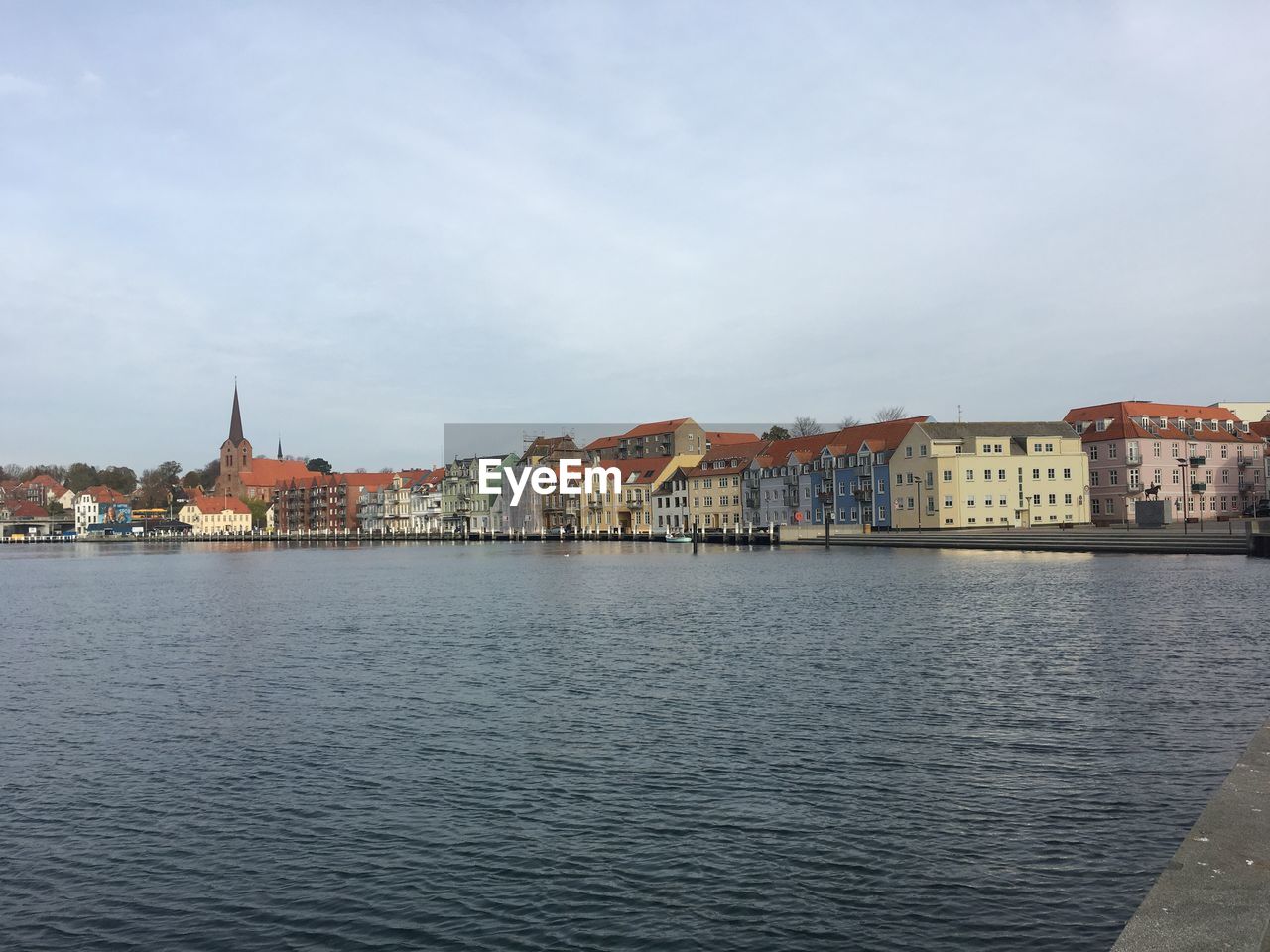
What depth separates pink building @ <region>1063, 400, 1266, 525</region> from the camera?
102 meters

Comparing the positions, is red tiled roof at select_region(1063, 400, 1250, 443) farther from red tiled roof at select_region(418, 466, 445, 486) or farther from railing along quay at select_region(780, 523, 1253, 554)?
red tiled roof at select_region(418, 466, 445, 486)

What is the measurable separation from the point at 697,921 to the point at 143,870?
256 inches

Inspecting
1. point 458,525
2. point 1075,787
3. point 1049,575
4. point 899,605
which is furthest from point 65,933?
point 458,525

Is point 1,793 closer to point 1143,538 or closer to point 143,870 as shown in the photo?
point 143,870

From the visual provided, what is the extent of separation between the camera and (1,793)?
14781mm

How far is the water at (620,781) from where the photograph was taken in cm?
1007

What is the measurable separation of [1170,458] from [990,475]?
22.4 metres

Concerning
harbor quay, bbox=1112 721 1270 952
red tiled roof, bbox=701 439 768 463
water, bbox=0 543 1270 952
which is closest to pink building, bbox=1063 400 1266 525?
red tiled roof, bbox=701 439 768 463

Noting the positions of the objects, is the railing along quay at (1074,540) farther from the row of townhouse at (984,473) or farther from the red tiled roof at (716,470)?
the red tiled roof at (716,470)

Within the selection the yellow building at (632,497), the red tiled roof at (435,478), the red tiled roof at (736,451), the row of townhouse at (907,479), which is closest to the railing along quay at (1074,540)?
the row of townhouse at (907,479)

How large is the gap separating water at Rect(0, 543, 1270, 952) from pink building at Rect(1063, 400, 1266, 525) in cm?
7655

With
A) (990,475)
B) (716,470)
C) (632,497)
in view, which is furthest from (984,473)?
(632,497)

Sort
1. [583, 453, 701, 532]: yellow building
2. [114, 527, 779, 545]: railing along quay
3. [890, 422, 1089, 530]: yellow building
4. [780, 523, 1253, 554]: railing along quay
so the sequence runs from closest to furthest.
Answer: [780, 523, 1253, 554]: railing along quay
[890, 422, 1089, 530]: yellow building
[114, 527, 779, 545]: railing along quay
[583, 453, 701, 532]: yellow building

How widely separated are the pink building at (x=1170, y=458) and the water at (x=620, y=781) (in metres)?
76.6
